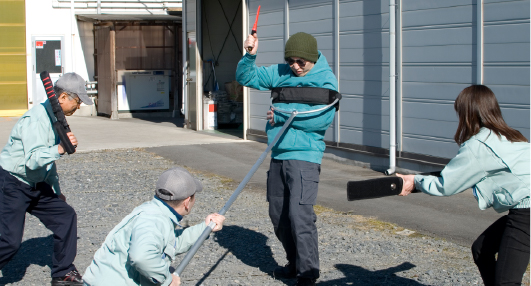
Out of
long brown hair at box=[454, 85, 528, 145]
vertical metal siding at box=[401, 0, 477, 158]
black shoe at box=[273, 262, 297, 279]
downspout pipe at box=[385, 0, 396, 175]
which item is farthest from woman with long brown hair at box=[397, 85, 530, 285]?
downspout pipe at box=[385, 0, 396, 175]

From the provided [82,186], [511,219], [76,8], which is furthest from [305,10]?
[76,8]

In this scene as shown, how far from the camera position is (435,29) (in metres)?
9.22

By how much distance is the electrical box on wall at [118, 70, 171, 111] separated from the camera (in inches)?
789

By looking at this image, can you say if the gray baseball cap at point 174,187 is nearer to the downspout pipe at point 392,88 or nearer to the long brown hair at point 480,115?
the long brown hair at point 480,115

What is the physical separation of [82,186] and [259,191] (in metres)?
2.61

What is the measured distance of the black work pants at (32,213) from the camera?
4574 millimetres

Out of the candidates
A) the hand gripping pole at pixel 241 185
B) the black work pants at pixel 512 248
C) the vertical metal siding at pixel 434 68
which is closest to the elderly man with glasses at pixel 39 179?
the hand gripping pole at pixel 241 185

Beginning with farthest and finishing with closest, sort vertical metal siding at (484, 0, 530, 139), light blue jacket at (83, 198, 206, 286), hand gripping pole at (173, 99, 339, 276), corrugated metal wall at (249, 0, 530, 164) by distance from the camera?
corrugated metal wall at (249, 0, 530, 164) → vertical metal siding at (484, 0, 530, 139) → hand gripping pole at (173, 99, 339, 276) → light blue jacket at (83, 198, 206, 286)

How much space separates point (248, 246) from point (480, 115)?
301cm

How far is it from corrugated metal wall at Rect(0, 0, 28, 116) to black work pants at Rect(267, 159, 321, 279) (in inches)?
692

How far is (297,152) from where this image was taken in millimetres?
4789

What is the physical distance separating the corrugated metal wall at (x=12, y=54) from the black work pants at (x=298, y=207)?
57.7 feet

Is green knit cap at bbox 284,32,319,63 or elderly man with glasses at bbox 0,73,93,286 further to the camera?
green knit cap at bbox 284,32,319,63

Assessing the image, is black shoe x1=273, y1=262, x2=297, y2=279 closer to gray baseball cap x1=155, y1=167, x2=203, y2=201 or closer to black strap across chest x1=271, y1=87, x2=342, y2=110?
black strap across chest x1=271, y1=87, x2=342, y2=110
